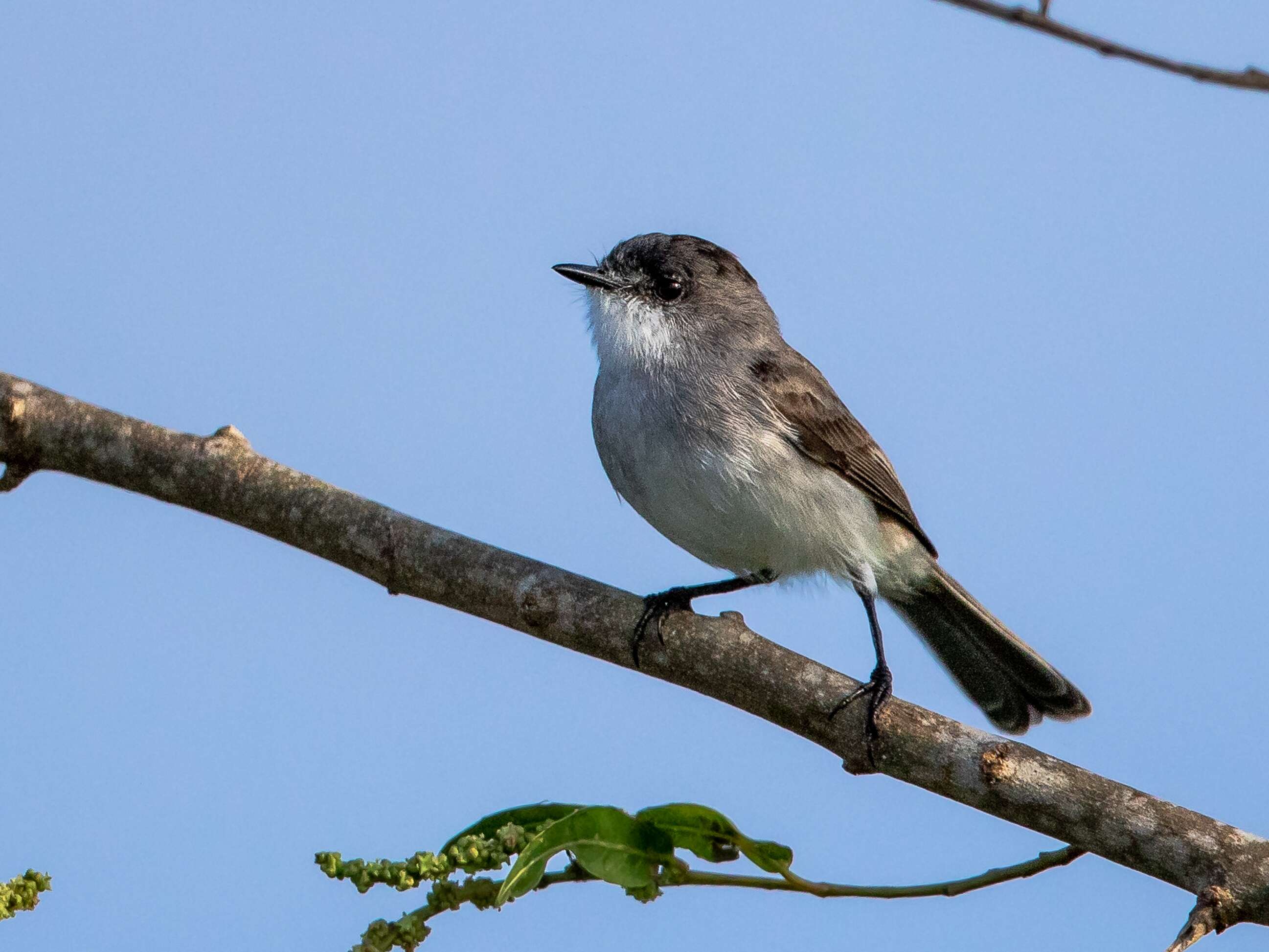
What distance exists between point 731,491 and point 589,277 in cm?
146

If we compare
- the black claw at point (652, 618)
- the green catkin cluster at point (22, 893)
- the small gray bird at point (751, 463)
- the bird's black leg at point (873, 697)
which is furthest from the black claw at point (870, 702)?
the green catkin cluster at point (22, 893)

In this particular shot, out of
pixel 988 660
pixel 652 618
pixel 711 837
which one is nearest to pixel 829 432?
pixel 988 660

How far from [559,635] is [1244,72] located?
308 centimetres

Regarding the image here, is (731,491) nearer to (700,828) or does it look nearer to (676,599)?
(676,599)

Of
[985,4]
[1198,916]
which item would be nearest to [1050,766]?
[1198,916]

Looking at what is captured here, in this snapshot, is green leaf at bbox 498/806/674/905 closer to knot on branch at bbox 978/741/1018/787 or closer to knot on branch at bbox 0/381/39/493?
knot on branch at bbox 978/741/1018/787

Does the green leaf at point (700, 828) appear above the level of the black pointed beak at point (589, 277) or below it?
below

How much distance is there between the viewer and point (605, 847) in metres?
3.31

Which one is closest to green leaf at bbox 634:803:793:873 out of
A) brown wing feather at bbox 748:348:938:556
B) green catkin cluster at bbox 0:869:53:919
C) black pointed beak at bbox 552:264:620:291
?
green catkin cluster at bbox 0:869:53:919

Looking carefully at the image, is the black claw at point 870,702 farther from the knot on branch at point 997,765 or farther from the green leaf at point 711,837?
the green leaf at point 711,837

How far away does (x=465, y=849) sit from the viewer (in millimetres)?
3189

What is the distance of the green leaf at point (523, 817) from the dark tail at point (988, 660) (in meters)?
3.89

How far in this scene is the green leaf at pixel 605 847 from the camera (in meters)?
3.23

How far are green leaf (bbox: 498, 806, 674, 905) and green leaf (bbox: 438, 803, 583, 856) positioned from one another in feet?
0.42
